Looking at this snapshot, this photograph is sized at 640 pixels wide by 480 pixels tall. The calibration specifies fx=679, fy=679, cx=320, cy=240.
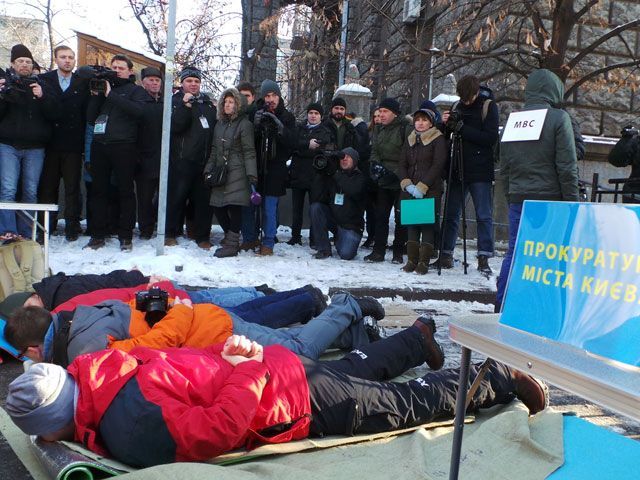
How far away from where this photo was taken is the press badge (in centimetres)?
711

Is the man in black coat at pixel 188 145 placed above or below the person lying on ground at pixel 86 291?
above

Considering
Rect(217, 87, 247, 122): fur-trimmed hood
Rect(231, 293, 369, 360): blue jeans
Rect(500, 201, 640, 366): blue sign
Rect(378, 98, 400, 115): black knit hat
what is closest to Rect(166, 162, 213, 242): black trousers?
Rect(217, 87, 247, 122): fur-trimmed hood

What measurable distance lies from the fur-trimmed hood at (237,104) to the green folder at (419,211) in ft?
6.84

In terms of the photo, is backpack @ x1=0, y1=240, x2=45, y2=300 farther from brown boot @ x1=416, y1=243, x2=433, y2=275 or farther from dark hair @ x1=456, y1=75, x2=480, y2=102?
dark hair @ x1=456, y1=75, x2=480, y2=102

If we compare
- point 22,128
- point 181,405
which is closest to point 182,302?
point 181,405

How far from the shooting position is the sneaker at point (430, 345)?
152 inches

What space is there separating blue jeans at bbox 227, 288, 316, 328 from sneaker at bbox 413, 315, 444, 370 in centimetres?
99

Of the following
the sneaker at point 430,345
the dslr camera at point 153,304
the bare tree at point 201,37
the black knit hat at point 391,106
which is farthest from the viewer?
the bare tree at point 201,37

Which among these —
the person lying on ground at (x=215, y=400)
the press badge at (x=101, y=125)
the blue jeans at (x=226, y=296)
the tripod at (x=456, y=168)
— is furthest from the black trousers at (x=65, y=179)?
the person lying on ground at (x=215, y=400)

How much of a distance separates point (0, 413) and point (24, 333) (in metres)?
0.44

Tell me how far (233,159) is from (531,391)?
4.73 metres

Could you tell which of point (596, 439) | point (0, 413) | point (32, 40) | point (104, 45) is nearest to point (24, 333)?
point (0, 413)

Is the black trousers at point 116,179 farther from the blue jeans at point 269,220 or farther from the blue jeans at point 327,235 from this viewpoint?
the blue jeans at point 327,235

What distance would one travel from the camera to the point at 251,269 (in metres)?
6.64
